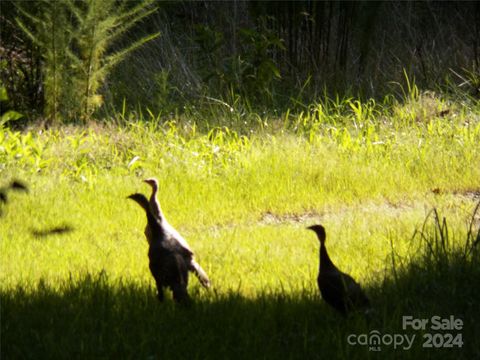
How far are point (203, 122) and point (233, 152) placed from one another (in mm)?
1083

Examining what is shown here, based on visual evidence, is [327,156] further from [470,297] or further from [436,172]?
[470,297]

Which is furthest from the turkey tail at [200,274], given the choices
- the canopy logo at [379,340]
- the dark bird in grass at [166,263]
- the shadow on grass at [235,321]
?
the canopy logo at [379,340]

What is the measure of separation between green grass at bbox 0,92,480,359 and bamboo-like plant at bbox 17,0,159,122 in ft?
1.19

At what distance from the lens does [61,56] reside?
274 inches

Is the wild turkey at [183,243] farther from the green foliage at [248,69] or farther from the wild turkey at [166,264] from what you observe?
the green foliage at [248,69]

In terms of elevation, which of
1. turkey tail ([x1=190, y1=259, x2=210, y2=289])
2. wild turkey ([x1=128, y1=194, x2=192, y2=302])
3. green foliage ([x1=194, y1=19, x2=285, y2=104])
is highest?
green foliage ([x1=194, y1=19, x2=285, y2=104])

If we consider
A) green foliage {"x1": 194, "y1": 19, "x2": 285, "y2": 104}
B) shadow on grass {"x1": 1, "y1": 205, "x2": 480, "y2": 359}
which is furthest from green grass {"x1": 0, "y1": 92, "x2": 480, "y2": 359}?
green foliage {"x1": 194, "y1": 19, "x2": 285, "y2": 104}

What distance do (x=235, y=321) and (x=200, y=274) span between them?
0.38 metres

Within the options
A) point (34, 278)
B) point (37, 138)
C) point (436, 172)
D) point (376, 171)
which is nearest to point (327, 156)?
point (376, 171)

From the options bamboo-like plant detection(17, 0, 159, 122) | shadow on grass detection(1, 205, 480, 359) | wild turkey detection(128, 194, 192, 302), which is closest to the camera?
shadow on grass detection(1, 205, 480, 359)

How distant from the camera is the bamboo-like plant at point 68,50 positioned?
6.80 metres

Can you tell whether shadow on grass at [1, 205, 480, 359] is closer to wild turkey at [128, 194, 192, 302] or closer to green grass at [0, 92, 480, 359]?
green grass at [0, 92, 480, 359]

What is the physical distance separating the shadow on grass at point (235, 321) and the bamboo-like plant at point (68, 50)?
368cm

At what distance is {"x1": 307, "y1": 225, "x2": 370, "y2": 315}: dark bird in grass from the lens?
2.91m
